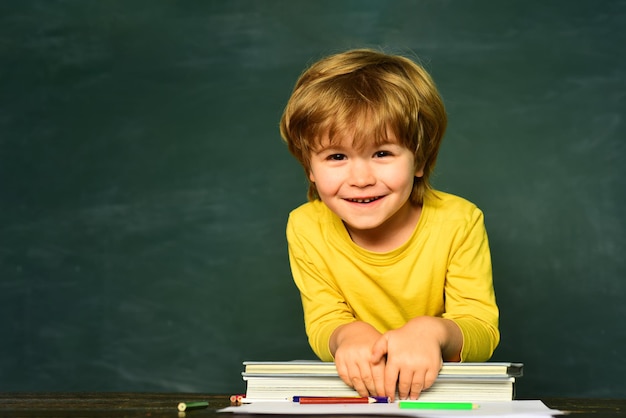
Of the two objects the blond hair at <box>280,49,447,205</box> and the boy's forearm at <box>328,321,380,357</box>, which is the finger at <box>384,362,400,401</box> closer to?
the boy's forearm at <box>328,321,380,357</box>

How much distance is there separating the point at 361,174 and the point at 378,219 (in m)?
0.10

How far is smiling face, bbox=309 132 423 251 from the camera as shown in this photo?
1463 millimetres

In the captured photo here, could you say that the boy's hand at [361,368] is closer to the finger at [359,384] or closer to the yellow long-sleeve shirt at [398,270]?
the finger at [359,384]

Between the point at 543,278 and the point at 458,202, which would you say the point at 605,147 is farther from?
the point at 458,202

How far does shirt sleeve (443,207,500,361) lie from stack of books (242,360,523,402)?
33cm

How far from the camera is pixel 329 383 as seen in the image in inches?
43.7

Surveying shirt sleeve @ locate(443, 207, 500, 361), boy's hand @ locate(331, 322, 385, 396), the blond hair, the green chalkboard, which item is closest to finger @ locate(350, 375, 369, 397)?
boy's hand @ locate(331, 322, 385, 396)

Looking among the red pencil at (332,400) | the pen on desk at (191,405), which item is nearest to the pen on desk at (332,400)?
the red pencil at (332,400)

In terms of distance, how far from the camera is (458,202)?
1.68 meters

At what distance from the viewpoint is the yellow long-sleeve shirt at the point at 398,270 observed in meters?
1.58

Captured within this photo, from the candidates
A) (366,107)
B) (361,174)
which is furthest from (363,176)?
(366,107)

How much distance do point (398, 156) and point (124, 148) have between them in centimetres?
135

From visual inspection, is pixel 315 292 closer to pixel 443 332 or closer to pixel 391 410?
pixel 443 332

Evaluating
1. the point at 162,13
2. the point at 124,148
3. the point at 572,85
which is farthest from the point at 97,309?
the point at 572,85
